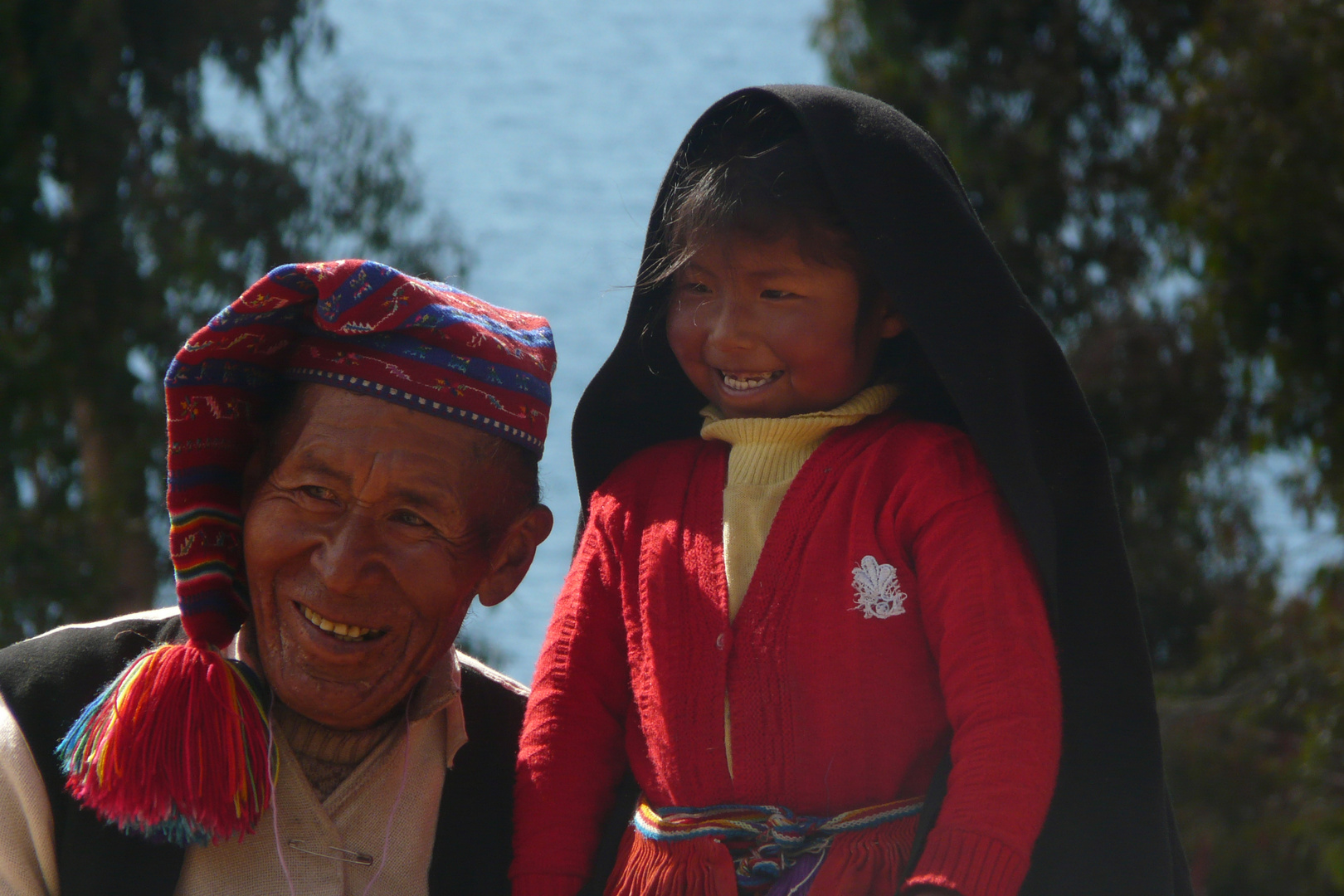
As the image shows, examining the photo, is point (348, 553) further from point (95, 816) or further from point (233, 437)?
point (95, 816)

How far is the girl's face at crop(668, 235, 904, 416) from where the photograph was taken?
8.34 feet

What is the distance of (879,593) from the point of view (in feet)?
7.79

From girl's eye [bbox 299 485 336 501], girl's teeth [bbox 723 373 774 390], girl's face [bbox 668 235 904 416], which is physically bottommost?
girl's eye [bbox 299 485 336 501]

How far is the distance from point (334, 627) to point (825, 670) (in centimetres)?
82

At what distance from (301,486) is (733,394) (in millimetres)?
731

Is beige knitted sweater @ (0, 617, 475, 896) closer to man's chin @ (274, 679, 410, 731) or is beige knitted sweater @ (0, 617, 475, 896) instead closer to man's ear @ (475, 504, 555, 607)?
man's chin @ (274, 679, 410, 731)

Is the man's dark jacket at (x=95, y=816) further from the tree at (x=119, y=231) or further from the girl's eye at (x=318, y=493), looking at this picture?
the tree at (x=119, y=231)

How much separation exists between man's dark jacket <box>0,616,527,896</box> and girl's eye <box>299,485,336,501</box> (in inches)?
16.1

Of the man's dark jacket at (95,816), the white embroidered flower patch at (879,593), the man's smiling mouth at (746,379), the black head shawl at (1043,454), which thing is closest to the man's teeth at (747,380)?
the man's smiling mouth at (746,379)

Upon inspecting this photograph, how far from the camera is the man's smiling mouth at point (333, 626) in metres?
2.57

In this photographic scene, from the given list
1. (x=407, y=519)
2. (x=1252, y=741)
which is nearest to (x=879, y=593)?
(x=407, y=519)

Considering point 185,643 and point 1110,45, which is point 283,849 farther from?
point 1110,45

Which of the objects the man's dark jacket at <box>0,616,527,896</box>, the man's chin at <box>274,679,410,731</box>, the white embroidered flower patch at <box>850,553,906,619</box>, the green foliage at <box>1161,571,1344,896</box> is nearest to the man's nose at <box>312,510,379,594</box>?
the man's chin at <box>274,679,410,731</box>

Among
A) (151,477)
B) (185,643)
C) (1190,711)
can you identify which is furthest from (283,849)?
(1190,711)
